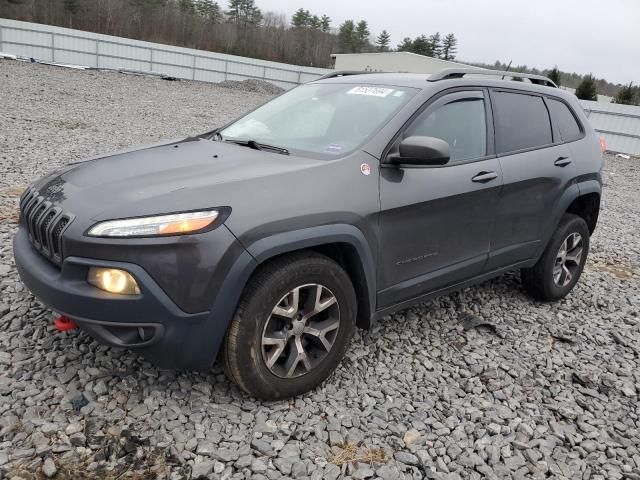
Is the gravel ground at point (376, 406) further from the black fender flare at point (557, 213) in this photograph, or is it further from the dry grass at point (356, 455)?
the black fender flare at point (557, 213)

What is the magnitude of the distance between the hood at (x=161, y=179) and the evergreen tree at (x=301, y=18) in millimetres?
80373

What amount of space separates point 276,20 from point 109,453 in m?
82.3

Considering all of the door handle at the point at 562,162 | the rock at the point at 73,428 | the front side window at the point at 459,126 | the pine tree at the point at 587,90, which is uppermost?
the pine tree at the point at 587,90

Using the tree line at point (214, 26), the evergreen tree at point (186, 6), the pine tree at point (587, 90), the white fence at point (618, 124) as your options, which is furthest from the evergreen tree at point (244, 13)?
the white fence at point (618, 124)

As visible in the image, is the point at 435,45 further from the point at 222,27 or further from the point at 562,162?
the point at 562,162

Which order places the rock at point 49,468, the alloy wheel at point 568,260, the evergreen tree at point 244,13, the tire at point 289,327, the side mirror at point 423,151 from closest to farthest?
1. the rock at point 49,468
2. the tire at point 289,327
3. the side mirror at point 423,151
4. the alloy wheel at point 568,260
5. the evergreen tree at point 244,13

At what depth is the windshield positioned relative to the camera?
3.01m

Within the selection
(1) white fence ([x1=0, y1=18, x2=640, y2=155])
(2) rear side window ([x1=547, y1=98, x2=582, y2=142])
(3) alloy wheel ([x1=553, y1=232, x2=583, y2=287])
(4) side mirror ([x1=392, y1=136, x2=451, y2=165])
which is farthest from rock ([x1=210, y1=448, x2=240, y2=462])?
(1) white fence ([x1=0, y1=18, x2=640, y2=155])

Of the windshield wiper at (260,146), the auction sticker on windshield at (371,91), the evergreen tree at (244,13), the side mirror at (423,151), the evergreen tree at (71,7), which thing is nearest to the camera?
the side mirror at (423,151)

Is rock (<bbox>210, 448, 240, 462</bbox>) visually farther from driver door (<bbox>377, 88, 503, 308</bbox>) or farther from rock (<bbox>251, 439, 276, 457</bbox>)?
driver door (<bbox>377, 88, 503, 308</bbox>)

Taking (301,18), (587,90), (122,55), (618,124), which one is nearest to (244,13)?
(301,18)

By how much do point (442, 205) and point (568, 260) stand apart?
2010 mm

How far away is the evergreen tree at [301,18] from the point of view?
7725 centimetres

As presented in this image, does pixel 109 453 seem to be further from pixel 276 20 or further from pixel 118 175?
pixel 276 20
